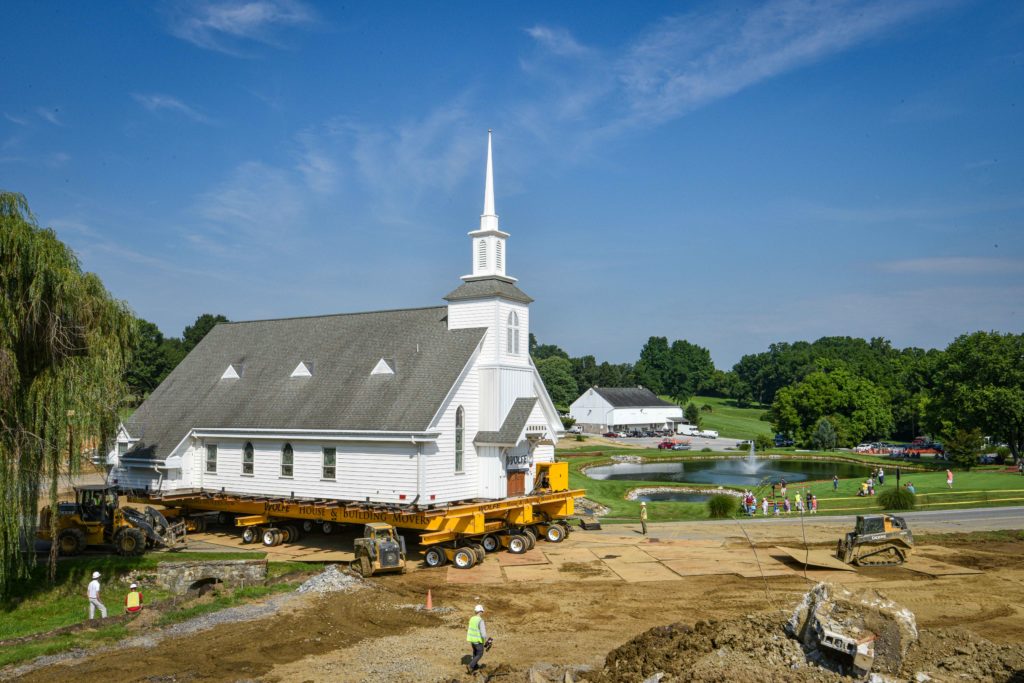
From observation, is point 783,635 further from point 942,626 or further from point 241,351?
point 241,351

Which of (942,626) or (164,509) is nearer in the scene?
(942,626)

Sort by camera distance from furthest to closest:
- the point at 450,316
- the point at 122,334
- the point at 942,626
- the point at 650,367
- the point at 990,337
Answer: the point at 650,367, the point at 990,337, the point at 450,316, the point at 122,334, the point at 942,626

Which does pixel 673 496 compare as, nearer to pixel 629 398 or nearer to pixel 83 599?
pixel 83 599

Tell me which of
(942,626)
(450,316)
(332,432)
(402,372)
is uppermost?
(450,316)

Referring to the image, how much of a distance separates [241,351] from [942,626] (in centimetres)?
3201

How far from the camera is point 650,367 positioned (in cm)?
19888

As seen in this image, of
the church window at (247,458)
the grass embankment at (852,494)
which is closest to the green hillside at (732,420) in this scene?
the grass embankment at (852,494)

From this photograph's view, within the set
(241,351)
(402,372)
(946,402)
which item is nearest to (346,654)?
(402,372)

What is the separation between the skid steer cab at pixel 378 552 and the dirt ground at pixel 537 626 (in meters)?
0.42

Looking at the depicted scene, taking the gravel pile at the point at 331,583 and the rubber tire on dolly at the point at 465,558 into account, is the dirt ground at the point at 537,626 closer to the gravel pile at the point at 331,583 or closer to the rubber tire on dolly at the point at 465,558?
the gravel pile at the point at 331,583

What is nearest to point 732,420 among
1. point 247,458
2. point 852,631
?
point 247,458

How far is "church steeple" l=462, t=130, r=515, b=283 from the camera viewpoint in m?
33.5

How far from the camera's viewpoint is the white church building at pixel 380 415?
29484 millimetres

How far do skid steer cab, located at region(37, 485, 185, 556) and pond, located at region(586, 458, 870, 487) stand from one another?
42439 mm
